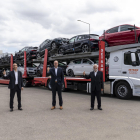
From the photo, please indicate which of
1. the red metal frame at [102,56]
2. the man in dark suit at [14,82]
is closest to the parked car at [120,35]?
the red metal frame at [102,56]

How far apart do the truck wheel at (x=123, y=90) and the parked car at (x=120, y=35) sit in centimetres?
193

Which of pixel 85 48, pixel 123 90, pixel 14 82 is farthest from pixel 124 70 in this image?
pixel 14 82

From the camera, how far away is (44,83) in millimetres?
12328

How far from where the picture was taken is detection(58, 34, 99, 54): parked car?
988cm

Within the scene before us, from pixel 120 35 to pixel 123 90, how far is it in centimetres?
260

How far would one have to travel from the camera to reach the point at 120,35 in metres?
8.72

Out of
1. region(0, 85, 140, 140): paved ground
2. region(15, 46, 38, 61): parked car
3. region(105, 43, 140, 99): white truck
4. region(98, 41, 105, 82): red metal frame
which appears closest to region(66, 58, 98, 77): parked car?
region(98, 41, 105, 82): red metal frame

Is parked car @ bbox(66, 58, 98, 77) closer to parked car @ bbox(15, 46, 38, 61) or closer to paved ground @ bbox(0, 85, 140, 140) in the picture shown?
paved ground @ bbox(0, 85, 140, 140)

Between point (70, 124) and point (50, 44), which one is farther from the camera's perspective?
point (50, 44)

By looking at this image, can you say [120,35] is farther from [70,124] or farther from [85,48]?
[70,124]

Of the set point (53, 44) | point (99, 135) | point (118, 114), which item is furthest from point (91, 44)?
point (99, 135)

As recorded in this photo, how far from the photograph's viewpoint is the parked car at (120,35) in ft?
26.9

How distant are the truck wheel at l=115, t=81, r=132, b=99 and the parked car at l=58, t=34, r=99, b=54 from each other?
8.22 feet

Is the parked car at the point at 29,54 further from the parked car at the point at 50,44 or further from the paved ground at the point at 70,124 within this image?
the paved ground at the point at 70,124
